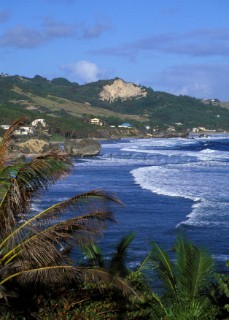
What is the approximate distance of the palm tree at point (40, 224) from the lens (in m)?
9.09

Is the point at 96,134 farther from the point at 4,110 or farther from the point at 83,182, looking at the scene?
the point at 83,182

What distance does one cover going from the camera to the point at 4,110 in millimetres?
136750

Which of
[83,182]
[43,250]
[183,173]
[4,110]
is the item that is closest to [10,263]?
[43,250]

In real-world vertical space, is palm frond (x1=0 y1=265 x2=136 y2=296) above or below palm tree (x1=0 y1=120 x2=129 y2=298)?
below

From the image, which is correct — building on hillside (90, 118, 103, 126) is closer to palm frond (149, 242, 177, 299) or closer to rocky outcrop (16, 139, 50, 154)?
rocky outcrop (16, 139, 50, 154)

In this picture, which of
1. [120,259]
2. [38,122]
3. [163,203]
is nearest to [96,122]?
[38,122]

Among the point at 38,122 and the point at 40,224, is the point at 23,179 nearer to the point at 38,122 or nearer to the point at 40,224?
the point at 40,224

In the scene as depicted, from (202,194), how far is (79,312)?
89.6 ft

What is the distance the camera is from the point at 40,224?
9539mm

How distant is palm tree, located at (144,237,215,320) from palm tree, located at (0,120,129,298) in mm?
983

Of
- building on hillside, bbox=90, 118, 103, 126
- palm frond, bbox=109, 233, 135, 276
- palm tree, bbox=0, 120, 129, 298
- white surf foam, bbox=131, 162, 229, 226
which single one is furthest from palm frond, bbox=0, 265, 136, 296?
building on hillside, bbox=90, 118, 103, 126

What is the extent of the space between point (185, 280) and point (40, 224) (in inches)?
95.5

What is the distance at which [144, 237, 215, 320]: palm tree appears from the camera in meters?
9.21

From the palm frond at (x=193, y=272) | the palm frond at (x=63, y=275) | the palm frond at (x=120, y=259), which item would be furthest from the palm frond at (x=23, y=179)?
the palm frond at (x=193, y=272)
